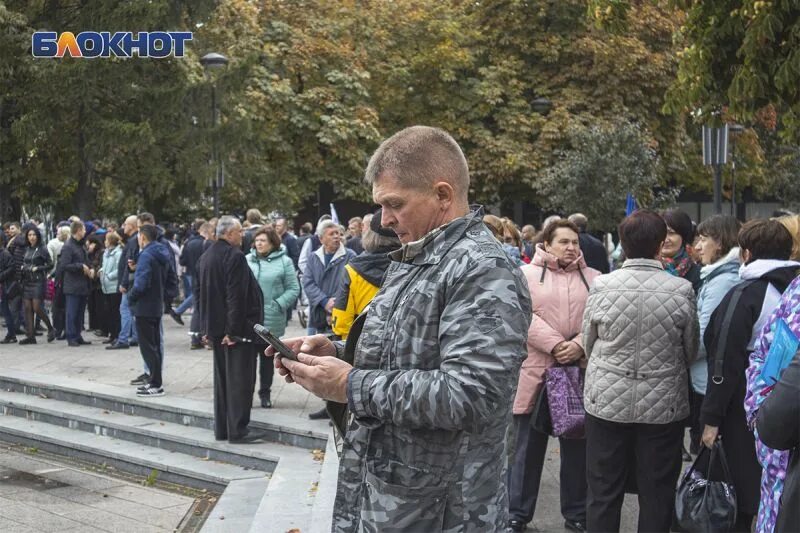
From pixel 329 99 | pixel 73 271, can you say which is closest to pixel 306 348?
pixel 73 271

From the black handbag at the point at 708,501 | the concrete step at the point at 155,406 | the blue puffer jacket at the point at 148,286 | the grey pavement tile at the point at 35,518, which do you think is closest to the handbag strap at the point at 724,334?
the black handbag at the point at 708,501

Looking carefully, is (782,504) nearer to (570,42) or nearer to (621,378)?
(621,378)

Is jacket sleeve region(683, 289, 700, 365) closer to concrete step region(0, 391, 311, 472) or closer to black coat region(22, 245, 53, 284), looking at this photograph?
concrete step region(0, 391, 311, 472)

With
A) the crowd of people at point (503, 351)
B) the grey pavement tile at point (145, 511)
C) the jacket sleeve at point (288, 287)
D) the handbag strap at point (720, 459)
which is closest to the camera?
the crowd of people at point (503, 351)

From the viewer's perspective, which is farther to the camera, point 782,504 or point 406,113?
point 406,113

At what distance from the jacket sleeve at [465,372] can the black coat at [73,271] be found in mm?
13960

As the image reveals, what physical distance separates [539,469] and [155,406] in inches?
218

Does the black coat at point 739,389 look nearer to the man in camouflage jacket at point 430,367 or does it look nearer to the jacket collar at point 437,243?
the man in camouflage jacket at point 430,367

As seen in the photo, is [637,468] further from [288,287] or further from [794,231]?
[288,287]

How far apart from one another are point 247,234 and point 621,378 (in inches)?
430

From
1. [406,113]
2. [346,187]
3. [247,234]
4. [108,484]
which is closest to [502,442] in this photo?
[108,484]

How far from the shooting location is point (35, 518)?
7.70 m

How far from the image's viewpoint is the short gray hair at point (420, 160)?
9.09 ft

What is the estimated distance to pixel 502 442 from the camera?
9.18 ft
